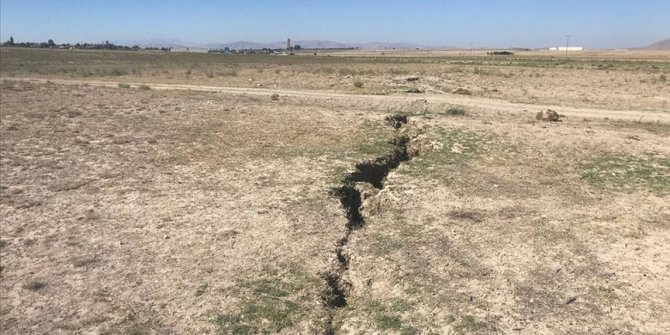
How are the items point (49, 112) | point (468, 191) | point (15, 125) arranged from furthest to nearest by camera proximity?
point (49, 112)
point (15, 125)
point (468, 191)

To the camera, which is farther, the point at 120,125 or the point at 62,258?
the point at 120,125

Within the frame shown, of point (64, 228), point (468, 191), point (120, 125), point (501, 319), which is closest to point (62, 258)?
point (64, 228)

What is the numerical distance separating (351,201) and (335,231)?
1.95 meters

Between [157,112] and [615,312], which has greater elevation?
[157,112]

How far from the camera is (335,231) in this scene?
30.8 ft

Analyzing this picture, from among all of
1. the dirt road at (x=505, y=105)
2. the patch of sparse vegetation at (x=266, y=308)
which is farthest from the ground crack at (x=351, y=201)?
the dirt road at (x=505, y=105)

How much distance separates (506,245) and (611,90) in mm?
28659

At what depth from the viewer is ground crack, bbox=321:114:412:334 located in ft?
24.2

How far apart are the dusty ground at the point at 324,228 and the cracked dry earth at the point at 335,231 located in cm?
4

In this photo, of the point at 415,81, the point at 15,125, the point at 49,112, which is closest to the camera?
the point at 15,125

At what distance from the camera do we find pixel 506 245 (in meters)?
8.77

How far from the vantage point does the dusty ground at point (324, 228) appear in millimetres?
6930

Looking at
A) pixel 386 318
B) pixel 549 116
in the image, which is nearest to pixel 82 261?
pixel 386 318

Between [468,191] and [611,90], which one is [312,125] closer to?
[468,191]
